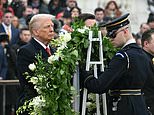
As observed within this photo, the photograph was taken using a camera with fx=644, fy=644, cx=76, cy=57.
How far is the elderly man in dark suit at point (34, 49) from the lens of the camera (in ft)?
29.9

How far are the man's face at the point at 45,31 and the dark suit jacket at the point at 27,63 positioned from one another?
0.13 metres

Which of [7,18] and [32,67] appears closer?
[32,67]

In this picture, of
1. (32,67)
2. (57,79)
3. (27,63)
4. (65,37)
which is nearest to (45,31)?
(27,63)

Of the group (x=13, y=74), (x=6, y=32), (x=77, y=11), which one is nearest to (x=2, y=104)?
(x=13, y=74)

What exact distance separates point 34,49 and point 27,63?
0.27 m

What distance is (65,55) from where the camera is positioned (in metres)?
8.51

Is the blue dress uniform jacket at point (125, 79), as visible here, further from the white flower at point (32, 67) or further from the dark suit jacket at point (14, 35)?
the dark suit jacket at point (14, 35)

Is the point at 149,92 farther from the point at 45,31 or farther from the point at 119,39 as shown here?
the point at 45,31

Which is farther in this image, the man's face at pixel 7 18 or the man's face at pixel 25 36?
the man's face at pixel 7 18

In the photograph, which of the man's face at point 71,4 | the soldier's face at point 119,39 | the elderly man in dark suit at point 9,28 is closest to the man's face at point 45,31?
the soldier's face at point 119,39

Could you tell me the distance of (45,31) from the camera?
9.27 meters

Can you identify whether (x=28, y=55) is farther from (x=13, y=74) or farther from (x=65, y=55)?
(x=13, y=74)

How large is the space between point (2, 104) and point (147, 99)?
469 cm

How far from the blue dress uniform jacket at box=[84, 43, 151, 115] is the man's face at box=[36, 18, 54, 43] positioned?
116 cm
